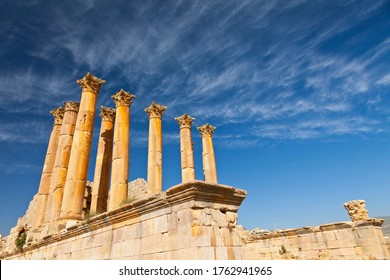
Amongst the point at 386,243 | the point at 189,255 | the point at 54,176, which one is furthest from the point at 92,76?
the point at 386,243

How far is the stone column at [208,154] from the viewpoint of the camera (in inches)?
806

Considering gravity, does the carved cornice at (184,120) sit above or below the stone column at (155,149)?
above

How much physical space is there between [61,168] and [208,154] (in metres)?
11.0

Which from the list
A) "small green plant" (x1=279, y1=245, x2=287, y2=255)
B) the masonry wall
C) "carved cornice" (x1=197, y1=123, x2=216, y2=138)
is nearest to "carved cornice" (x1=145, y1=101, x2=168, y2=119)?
"carved cornice" (x1=197, y1=123, x2=216, y2=138)

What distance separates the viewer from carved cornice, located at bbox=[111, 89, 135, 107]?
15.0 meters

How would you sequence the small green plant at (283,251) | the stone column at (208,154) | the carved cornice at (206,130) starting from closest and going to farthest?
the small green plant at (283,251)
the stone column at (208,154)
the carved cornice at (206,130)

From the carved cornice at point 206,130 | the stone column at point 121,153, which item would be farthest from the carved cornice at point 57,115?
the carved cornice at point 206,130

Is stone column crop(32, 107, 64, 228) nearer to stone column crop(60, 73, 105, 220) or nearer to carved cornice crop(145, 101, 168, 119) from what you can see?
stone column crop(60, 73, 105, 220)

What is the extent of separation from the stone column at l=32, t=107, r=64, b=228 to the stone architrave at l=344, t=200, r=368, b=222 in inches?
610

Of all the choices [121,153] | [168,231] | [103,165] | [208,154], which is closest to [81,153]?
[121,153]

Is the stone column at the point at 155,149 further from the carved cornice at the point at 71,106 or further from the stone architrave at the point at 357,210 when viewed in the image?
the stone architrave at the point at 357,210

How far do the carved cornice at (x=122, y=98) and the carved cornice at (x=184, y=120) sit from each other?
6187mm

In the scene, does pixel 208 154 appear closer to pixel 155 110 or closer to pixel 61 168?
pixel 155 110
